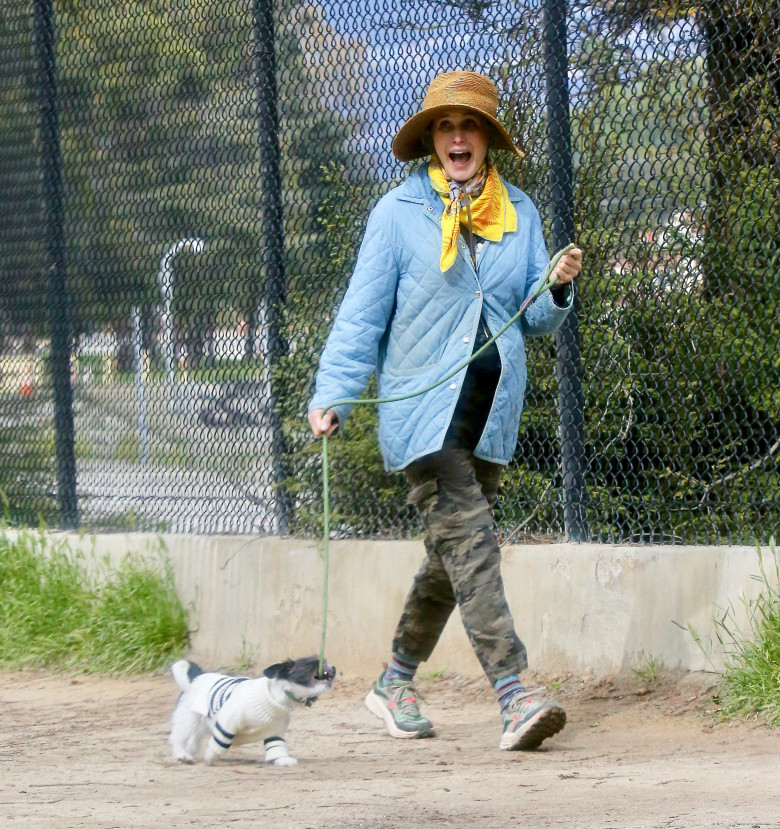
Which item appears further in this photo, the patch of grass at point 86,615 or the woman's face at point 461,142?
the patch of grass at point 86,615

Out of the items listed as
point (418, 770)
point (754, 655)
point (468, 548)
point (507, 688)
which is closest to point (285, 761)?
point (418, 770)

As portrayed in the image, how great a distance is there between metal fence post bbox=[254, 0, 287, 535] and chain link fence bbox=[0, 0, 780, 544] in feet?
0.04

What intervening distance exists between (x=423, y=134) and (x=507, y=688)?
1953 millimetres

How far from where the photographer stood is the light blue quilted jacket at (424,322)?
4.44m

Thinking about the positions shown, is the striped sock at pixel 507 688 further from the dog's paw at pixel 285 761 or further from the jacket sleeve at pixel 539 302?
the jacket sleeve at pixel 539 302

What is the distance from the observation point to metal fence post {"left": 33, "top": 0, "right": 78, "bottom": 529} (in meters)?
6.87

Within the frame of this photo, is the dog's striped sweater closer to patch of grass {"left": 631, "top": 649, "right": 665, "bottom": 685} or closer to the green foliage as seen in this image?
patch of grass {"left": 631, "top": 649, "right": 665, "bottom": 685}

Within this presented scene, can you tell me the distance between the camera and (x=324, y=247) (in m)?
5.95

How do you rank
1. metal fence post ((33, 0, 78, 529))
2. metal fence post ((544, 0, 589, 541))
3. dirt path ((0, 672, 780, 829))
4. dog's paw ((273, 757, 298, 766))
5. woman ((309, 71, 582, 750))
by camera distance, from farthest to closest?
metal fence post ((33, 0, 78, 529)) → metal fence post ((544, 0, 589, 541)) → woman ((309, 71, 582, 750)) → dog's paw ((273, 757, 298, 766)) → dirt path ((0, 672, 780, 829))

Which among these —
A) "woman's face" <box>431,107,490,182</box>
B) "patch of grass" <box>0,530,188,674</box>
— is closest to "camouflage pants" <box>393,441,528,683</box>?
"woman's face" <box>431,107,490,182</box>

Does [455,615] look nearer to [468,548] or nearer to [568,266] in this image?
[468,548]

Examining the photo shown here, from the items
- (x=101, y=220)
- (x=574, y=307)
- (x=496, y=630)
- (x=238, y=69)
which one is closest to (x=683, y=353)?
(x=574, y=307)

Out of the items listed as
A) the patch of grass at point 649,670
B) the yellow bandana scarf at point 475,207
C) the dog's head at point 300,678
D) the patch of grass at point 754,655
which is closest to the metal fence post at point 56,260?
the yellow bandana scarf at point 475,207

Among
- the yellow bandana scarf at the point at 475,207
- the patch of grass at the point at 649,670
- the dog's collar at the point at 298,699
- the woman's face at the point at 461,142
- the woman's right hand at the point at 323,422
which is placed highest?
the woman's face at the point at 461,142
